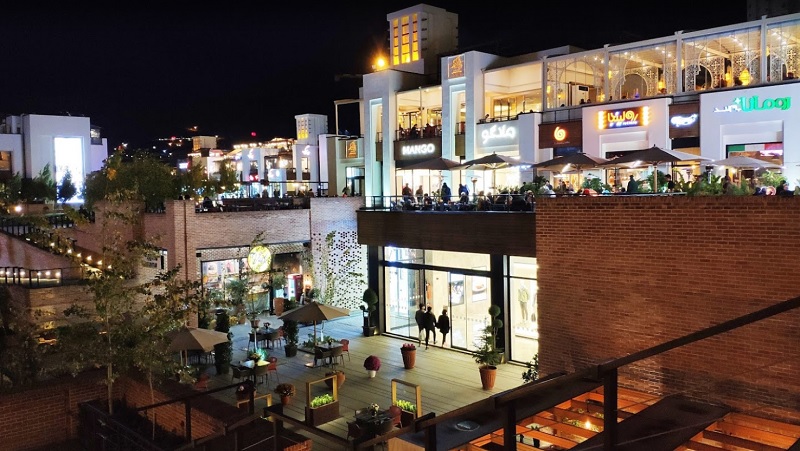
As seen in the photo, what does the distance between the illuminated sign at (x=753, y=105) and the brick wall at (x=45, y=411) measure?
20.5 metres

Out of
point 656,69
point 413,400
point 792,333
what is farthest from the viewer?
point 656,69

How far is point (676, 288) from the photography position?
35.7 ft

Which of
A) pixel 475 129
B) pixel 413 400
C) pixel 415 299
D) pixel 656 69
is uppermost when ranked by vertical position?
pixel 656 69

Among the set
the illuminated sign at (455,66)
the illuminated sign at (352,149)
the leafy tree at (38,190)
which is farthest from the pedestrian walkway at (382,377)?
the leafy tree at (38,190)

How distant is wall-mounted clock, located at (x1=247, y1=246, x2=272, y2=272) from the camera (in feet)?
80.6

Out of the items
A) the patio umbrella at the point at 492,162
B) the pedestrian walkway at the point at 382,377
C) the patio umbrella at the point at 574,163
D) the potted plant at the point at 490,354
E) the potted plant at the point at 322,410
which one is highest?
the patio umbrella at the point at 492,162

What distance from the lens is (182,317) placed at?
1338 centimetres

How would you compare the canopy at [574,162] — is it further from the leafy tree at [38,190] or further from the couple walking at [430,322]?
the leafy tree at [38,190]

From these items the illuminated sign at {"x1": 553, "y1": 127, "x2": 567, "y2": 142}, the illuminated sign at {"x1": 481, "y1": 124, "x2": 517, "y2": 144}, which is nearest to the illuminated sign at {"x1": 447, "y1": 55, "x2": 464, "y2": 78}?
the illuminated sign at {"x1": 481, "y1": 124, "x2": 517, "y2": 144}

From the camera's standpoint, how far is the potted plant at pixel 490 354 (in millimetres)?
15531

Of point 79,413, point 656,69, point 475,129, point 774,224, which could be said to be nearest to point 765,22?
point 656,69

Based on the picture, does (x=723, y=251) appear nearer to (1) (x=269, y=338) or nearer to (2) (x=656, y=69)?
(1) (x=269, y=338)

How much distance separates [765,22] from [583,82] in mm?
9707

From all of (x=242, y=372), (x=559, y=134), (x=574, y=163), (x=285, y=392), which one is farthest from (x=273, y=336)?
(x=559, y=134)
